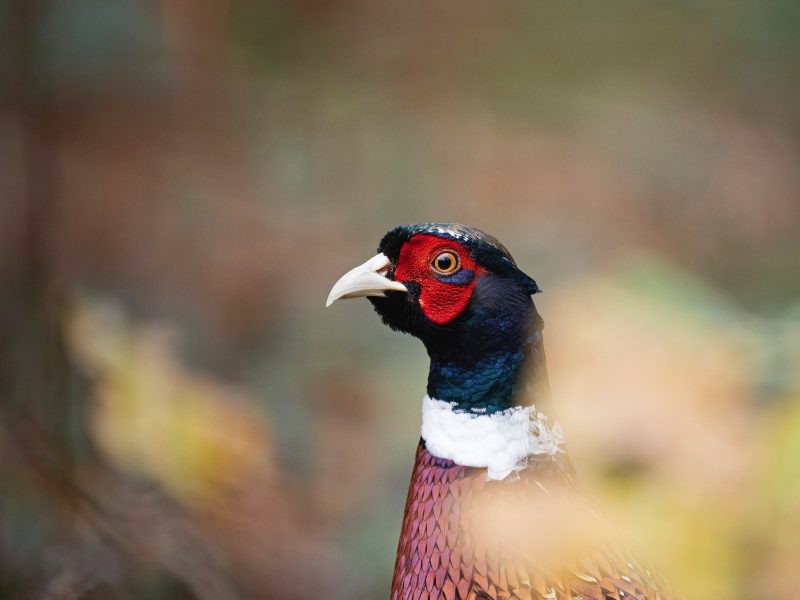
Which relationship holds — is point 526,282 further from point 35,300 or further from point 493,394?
point 35,300

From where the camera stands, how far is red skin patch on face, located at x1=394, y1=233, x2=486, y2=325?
94cm

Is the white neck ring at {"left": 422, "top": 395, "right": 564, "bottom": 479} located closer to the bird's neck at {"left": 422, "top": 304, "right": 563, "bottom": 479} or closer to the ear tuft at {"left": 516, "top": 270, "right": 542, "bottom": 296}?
the bird's neck at {"left": 422, "top": 304, "right": 563, "bottom": 479}

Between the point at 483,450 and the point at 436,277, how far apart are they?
0.65 ft

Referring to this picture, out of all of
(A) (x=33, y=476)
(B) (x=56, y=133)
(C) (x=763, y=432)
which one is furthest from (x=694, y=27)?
(A) (x=33, y=476)

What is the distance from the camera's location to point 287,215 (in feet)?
6.05

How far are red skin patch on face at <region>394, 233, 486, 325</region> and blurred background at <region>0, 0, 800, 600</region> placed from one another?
0.56m

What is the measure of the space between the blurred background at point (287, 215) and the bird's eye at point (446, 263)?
1.86ft

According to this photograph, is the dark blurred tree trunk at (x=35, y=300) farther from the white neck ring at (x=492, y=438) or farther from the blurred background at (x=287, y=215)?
the white neck ring at (x=492, y=438)

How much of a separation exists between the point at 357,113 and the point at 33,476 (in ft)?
3.32

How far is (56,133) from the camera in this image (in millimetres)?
1818

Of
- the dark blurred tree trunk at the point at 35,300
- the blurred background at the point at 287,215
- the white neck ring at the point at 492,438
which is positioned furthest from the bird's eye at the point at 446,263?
the dark blurred tree trunk at the point at 35,300

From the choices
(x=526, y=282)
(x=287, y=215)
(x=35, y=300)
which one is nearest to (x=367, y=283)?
(x=526, y=282)

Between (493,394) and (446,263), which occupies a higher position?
(446,263)

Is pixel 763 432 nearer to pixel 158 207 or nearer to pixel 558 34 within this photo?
pixel 558 34
